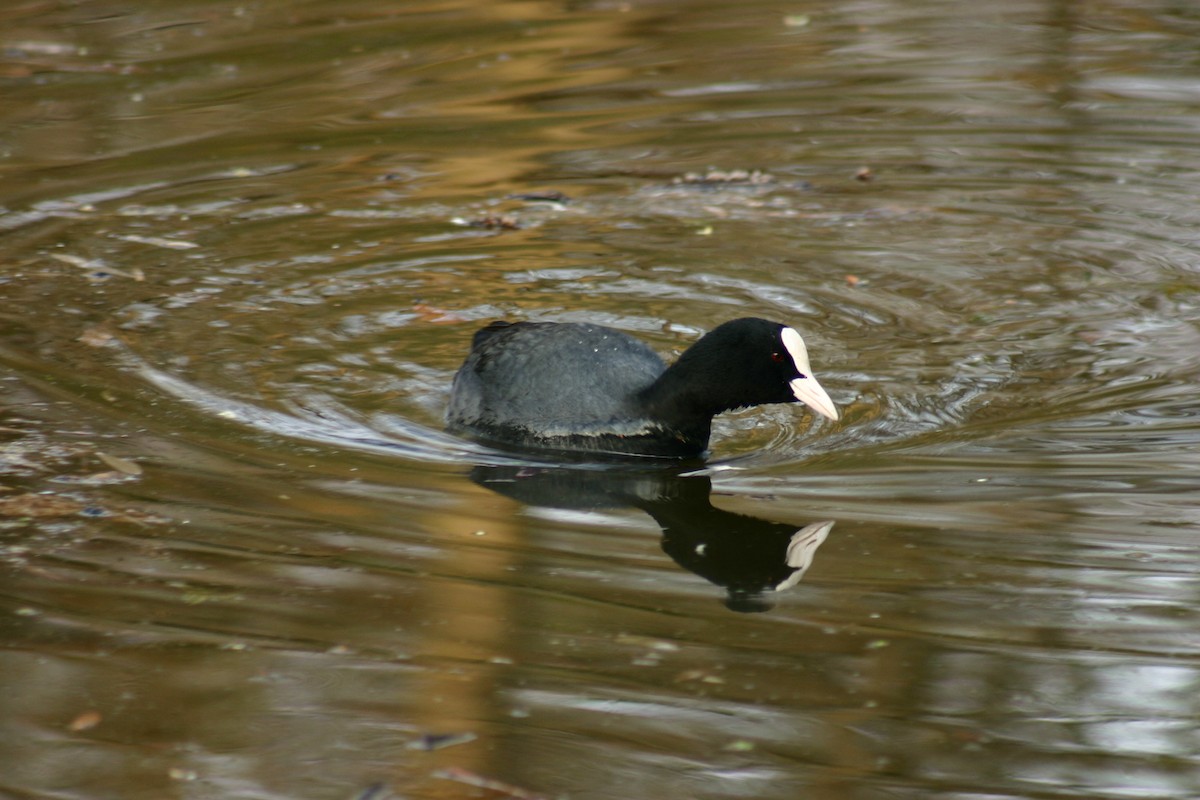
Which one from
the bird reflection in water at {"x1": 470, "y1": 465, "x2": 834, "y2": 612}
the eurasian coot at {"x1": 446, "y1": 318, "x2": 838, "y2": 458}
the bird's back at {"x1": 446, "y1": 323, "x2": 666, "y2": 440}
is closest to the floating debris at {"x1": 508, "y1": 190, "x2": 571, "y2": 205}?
the eurasian coot at {"x1": 446, "y1": 318, "x2": 838, "y2": 458}

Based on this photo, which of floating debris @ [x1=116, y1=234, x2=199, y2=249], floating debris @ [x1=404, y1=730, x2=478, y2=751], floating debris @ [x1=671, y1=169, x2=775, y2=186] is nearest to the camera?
floating debris @ [x1=404, y1=730, x2=478, y2=751]

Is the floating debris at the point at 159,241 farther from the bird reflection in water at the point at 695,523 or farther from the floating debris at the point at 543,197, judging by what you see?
the bird reflection in water at the point at 695,523

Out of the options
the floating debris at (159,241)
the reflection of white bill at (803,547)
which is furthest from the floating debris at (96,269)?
the reflection of white bill at (803,547)

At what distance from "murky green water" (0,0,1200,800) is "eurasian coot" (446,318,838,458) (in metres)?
0.19

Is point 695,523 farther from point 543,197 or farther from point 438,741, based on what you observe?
point 543,197

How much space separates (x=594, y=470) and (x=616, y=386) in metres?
0.39

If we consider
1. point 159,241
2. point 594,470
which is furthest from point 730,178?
point 594,470

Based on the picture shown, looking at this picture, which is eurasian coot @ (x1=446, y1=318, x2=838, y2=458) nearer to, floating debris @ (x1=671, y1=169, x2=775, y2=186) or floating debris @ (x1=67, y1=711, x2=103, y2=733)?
floating debris @ (x1=67, y1=711, x2=103, y2=733)

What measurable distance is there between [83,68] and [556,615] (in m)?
8.68

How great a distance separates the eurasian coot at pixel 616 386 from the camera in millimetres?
5223

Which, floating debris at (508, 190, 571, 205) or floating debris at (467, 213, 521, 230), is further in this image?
floating debris at (508, 190, 571, 205)

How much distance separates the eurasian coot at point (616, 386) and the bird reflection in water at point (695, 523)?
21 centimetres

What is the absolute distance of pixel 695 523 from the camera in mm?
4805

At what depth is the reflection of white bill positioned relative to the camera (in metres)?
4.31
